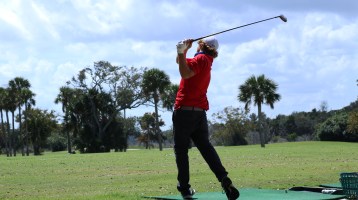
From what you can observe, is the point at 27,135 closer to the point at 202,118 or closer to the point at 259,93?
the point at 259,93

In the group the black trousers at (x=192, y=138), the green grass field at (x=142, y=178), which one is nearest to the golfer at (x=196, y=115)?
the black trousers at (x=192, y=138)

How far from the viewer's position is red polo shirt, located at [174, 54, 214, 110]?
8.55 metres

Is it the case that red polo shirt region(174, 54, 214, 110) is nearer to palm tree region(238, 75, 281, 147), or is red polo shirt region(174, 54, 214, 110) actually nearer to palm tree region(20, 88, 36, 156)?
palm tree region(238, 75, 281, 147)

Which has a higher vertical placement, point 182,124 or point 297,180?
point 182,124

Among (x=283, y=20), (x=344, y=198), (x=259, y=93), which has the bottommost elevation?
(x=344, y=198)

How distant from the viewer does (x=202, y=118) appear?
8805 mm

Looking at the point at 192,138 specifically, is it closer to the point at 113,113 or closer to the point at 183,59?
the point at 183,59

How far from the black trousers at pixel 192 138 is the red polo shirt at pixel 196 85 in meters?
0.14

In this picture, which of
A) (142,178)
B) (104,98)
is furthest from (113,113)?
(142,178)

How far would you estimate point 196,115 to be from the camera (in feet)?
28.4

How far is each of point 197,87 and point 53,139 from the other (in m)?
126

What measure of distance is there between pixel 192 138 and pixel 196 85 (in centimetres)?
78

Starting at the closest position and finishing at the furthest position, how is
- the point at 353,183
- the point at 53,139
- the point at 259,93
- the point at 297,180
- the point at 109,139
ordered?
the point at 353,183, the point at 297,180, the point at 259,93, the point at 109,139, the point at 53,139

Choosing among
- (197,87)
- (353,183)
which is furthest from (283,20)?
(353,183)
